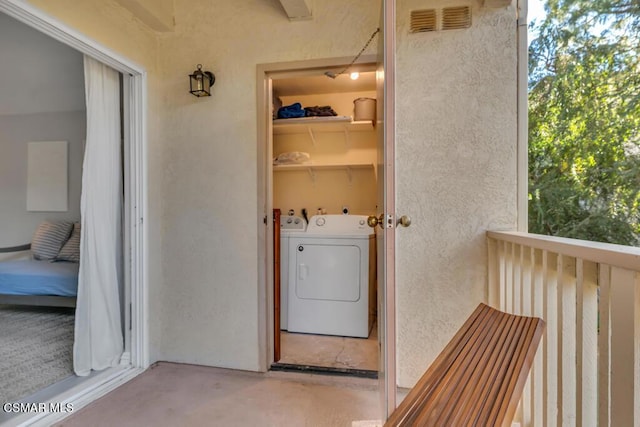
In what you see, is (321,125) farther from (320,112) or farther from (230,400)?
(230,400)

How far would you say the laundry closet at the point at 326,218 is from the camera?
2.58 metres

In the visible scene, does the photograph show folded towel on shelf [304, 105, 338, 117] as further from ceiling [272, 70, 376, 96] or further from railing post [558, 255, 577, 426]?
railing post [558, 255, 577, 426]

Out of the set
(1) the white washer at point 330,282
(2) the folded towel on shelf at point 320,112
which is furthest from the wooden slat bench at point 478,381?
(2) the folded towel on shelf at point 320,112

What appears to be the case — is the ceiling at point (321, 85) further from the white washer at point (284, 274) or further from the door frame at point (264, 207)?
the white washer at point (284, 274)

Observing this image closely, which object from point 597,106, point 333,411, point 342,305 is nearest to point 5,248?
point 342,305

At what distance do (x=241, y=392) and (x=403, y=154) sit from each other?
175cm

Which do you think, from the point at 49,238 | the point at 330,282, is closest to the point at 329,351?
the point at 330,282

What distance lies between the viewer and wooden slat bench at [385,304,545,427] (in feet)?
2.29

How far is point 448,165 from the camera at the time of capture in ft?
5.94

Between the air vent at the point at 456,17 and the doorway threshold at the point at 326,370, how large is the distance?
2.22 metres

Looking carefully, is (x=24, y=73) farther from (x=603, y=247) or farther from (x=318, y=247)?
(x=603, y=247)

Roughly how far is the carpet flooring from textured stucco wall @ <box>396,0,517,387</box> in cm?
223

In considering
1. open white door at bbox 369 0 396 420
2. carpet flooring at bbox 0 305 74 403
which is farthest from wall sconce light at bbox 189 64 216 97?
carpet flooring at bbox 0 305 74 403

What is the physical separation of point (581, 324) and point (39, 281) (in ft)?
12.3
